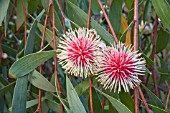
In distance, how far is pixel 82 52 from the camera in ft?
2.56

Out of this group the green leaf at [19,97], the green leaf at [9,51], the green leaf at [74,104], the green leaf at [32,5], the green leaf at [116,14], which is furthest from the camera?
the green leaf at [9,51]

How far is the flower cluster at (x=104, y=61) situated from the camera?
75 centimetres

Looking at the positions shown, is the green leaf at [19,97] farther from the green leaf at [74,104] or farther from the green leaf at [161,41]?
the green leaf at [161,41]

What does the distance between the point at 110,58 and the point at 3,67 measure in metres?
0.78

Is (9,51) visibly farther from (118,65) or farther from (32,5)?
(118,65)

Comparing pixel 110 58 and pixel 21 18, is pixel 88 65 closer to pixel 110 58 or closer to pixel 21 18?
pixel 110 58

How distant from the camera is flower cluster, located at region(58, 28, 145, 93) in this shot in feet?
2.47

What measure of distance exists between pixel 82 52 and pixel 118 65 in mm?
79

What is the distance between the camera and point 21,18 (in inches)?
44.7

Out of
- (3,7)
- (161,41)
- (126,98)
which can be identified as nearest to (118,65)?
(126,98)

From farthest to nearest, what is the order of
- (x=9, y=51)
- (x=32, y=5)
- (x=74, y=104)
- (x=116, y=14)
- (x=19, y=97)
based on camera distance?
1. (x=9, y=51)
2. (x=32, y=5)
3. (x=116, y=14)
4. (x=19, y=97)
5. (x=74, y=104)

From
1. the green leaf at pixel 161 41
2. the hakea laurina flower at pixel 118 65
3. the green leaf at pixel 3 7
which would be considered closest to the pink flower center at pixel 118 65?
the hakea laurina flower at pixel 118 65

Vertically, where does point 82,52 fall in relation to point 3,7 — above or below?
below

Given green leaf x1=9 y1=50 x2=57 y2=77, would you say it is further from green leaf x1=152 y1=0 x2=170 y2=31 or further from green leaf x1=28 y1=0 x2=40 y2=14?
green leaf x1=28 y1=0 x2=40 y2=14
